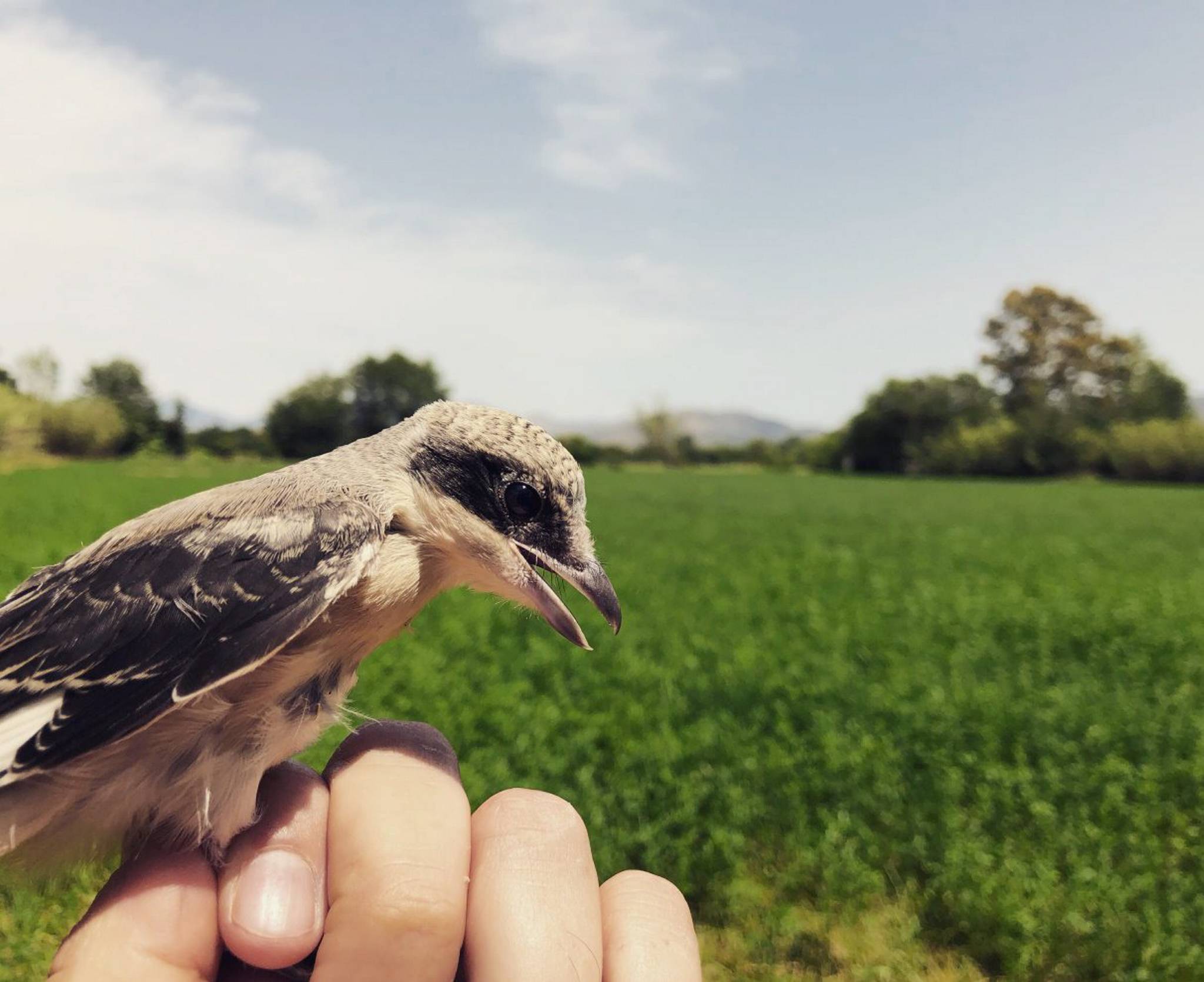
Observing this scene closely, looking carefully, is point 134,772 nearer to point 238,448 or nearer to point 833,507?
point 238,448

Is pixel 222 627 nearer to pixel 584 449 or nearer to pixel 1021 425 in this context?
pixel 584 449

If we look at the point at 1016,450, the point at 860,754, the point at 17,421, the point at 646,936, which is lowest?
Result: the point at 860,754

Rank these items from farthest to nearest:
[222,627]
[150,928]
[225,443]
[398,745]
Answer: [225,443]
[398,745]
[222,627]
[150,928]

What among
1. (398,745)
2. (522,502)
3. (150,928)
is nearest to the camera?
(150,928)

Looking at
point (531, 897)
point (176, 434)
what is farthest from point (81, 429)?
point (176, 434)

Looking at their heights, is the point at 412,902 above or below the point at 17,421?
below

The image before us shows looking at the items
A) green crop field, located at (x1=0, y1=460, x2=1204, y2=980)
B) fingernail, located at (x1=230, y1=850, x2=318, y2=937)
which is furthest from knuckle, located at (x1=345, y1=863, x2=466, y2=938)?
green crop field, located at (x1=0, y1=460, x2=1204, y2=980)

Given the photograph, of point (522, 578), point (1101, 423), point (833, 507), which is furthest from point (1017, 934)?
point (1101, 423)

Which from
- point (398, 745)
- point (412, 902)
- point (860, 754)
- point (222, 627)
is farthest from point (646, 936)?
point (860, 754)

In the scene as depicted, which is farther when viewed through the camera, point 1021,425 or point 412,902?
point 1021,425
